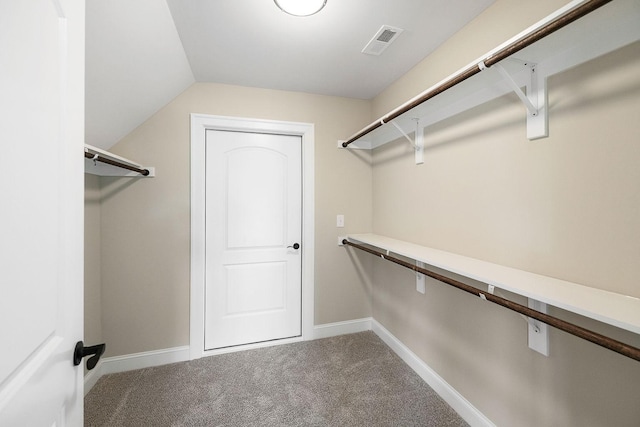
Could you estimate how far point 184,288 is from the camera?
2193 millimetres

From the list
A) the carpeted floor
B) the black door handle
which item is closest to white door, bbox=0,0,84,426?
the black door handle

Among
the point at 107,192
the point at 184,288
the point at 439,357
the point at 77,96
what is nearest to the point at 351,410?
the point at 439,357

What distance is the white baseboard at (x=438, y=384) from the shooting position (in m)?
1.51

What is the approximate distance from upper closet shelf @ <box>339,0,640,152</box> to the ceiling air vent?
48cm

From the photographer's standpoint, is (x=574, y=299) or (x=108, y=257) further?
(x=108, y=257)

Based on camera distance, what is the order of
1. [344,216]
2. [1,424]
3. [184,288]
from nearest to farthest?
[1,424] < [184,288] < [344,216]

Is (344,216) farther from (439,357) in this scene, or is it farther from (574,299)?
(574,299)

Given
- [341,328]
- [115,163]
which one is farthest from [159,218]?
[341,328]

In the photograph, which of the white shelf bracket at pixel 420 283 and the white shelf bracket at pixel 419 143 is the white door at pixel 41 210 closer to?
the white shelf bracket at pixel 419 143

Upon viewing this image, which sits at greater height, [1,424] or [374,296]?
[1,424]

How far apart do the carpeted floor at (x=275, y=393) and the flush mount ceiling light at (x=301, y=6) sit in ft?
7.51

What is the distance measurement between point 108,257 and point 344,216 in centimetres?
196

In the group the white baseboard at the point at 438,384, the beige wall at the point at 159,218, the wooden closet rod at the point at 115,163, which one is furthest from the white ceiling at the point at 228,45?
the white baseboard at the point at 438,384

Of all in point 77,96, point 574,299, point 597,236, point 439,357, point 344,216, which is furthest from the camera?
point 344,216
